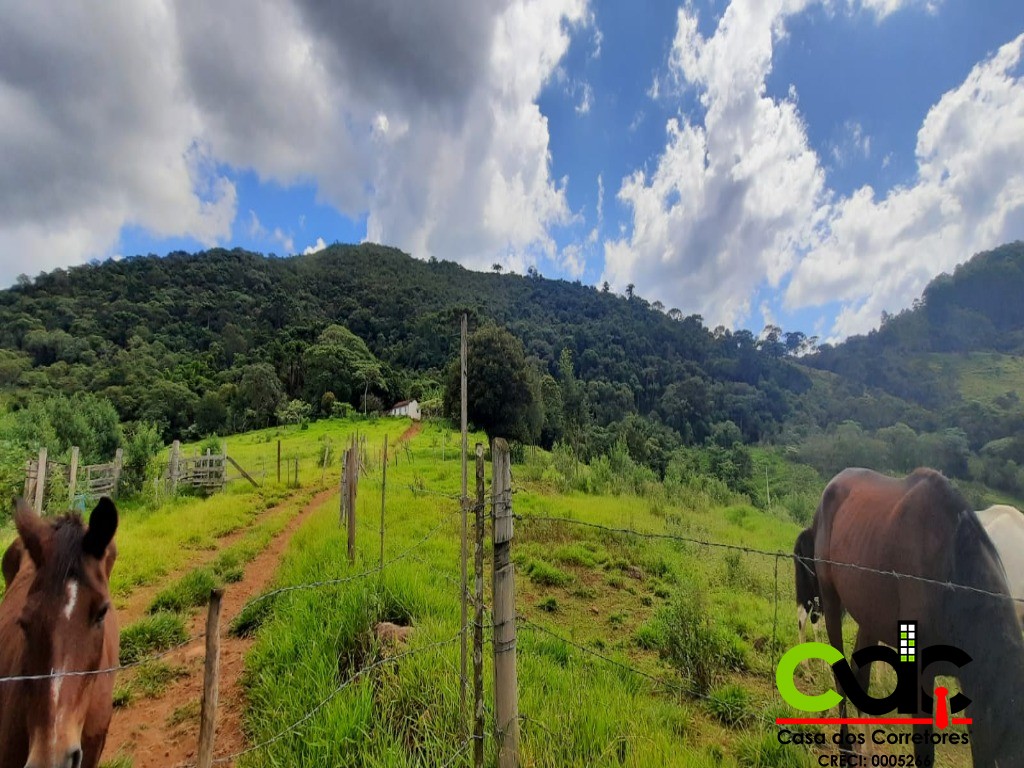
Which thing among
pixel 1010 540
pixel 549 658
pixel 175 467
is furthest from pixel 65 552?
pixel 175 467

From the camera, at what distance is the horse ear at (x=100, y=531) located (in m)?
2.10

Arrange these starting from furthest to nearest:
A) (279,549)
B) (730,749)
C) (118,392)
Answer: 1. (118,392)
2. (279,549)
3. (730,749)

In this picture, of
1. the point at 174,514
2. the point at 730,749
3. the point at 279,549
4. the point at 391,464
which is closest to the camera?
the point at 730,749

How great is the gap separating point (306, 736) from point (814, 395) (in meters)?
81.2

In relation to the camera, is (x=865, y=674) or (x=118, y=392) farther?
(x=118, y=392)

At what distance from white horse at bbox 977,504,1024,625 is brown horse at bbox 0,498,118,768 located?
6673 millimetres

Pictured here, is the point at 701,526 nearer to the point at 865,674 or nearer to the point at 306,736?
the point at 865,674

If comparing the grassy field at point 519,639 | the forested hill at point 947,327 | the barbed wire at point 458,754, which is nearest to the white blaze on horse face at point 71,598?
the grassy field at point 519,639

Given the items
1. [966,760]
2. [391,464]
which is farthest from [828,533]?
[391,464]

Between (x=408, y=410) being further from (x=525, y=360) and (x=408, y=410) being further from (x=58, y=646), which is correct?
(x=58, y=646)

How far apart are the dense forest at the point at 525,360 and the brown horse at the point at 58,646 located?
46.6 feet

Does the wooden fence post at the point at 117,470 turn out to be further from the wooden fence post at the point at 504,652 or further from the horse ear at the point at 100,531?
the wooden fence post at the point at 504,652

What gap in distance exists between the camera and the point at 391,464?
67.7 ft

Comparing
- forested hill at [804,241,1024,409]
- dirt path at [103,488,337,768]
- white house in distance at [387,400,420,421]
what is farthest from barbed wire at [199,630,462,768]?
forested hill at [804,241,1024,409]
